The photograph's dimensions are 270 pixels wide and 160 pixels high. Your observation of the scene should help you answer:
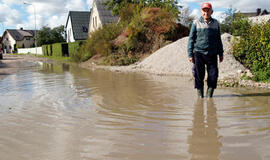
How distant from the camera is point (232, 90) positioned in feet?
22.9

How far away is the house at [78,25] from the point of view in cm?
4599

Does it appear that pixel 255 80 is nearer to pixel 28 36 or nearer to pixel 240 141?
pixel 240 141

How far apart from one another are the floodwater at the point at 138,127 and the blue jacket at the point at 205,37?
1119 mm

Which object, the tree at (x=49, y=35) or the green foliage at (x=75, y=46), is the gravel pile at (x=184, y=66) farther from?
the tree at (x=49, y=35)

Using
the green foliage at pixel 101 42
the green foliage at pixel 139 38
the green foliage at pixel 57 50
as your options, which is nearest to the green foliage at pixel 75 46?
the green foliage at pixel 101 42

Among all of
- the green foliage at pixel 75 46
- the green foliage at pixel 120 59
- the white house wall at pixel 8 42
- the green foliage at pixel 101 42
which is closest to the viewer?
the green foliage at pixel 120 59

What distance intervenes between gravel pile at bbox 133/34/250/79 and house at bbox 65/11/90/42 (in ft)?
110

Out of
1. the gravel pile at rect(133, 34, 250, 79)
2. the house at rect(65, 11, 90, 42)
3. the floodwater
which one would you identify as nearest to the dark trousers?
the floodwater

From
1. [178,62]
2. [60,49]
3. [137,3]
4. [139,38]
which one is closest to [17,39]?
[60,49]

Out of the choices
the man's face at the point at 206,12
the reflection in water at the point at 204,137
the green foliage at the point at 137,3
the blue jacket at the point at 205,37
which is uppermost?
the green foliage at the point at 137,3

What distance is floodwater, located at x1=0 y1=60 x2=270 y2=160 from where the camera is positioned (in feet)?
10.1

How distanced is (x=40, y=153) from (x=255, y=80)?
679 cm

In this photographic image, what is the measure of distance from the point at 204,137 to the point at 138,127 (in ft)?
3.31

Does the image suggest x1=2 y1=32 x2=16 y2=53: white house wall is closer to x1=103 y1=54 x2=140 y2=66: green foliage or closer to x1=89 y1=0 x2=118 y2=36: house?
x1=89 y1=0 x2=118 y2=36: house
